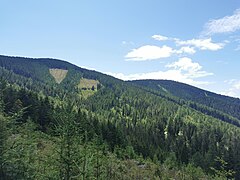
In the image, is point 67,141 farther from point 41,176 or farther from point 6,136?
point 6,136

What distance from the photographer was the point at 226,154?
12181 cm

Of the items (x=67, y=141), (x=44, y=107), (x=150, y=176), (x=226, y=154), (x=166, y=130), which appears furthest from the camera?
(x=166, y=130)

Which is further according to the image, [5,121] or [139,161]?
[139,161]

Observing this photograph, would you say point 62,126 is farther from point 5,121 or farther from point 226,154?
point 226,154

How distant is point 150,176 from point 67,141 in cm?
5015

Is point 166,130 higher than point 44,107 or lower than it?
lower

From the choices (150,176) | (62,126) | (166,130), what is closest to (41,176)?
(62,126)

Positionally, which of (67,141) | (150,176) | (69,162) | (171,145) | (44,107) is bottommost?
(171,145)

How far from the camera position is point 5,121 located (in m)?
20.3

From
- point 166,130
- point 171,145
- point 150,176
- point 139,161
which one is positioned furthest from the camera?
point 166,130

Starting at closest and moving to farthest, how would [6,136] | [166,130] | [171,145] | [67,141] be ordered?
[67,141]
[6,136]
[171,145]
[166,130]

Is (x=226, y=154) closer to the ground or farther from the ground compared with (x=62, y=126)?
closer to the ground

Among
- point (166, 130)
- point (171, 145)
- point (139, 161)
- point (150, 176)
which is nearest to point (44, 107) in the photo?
point (139, 161)

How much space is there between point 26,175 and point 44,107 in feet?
242
